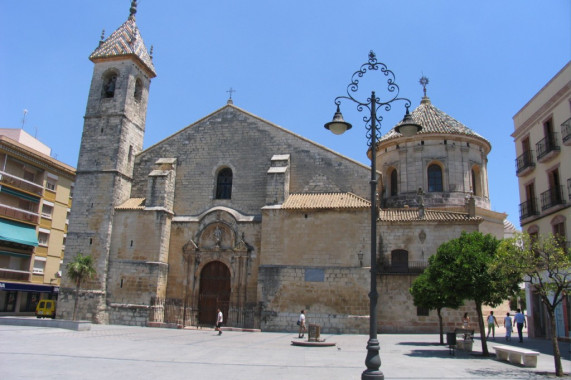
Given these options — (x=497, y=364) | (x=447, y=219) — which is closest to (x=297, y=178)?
(x=447, y=219)

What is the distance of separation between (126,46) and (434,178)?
64.4 feet

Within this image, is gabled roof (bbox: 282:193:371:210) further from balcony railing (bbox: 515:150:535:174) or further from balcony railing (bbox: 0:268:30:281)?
balcony railing (bbox: 0:268:30:281)

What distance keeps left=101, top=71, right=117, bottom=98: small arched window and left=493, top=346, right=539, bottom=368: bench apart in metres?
22.8

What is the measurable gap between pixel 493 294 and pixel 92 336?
45.6ft

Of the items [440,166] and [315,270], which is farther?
[440,166]

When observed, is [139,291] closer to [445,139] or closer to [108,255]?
[108,255]

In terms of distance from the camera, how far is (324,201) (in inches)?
880

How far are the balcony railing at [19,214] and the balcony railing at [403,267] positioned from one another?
24.7 m

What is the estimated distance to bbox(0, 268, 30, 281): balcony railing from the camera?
1190 inches

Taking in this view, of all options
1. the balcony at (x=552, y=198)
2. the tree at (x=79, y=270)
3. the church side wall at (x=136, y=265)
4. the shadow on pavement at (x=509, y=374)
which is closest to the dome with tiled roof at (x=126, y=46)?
the church side wall at (x=136, y=265)

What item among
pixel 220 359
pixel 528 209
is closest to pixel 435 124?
pixel 528 209

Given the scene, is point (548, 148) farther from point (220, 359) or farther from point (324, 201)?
point (220, 359)

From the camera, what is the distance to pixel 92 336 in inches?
663

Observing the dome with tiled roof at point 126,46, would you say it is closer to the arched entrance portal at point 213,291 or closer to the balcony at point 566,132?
the arched entrance portal at point 213,291
